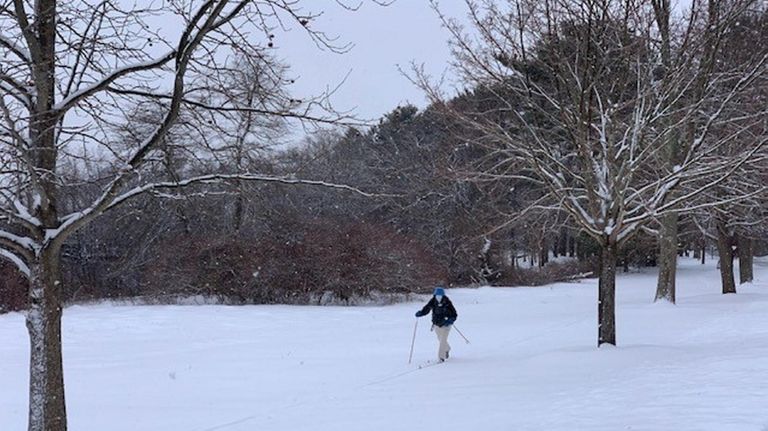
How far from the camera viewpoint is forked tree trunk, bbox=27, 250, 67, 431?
19.0ft

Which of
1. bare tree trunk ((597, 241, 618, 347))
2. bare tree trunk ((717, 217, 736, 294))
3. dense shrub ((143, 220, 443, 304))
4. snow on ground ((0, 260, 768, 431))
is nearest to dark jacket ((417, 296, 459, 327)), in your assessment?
snow on ground ((0, 260, 768, 431))

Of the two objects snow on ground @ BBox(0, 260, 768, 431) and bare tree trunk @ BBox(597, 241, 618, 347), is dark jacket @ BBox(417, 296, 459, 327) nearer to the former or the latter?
snow on ground @ BBox(0, 260, 768, 431)

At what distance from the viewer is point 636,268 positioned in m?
50.5

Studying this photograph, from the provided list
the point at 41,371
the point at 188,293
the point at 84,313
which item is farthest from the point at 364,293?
the point at 41,371

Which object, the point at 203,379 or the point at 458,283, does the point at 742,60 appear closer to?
the point at 203,379

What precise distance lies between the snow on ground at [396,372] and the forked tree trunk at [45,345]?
2.62 meters

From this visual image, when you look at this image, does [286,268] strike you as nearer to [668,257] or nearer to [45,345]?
[668,257]

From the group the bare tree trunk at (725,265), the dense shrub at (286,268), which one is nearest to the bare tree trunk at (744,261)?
the bare tree trunk at (725,265)

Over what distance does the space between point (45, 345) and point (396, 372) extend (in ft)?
21.9

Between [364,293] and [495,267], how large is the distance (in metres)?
13.6

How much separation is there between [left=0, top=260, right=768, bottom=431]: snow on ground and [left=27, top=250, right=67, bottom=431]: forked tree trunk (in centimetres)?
262

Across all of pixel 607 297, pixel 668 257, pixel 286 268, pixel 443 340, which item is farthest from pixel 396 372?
pixel 286 268

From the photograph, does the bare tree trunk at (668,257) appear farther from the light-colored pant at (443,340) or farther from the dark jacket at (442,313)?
the light-colored pant at (443,340)

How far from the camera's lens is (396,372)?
38.1 ft
